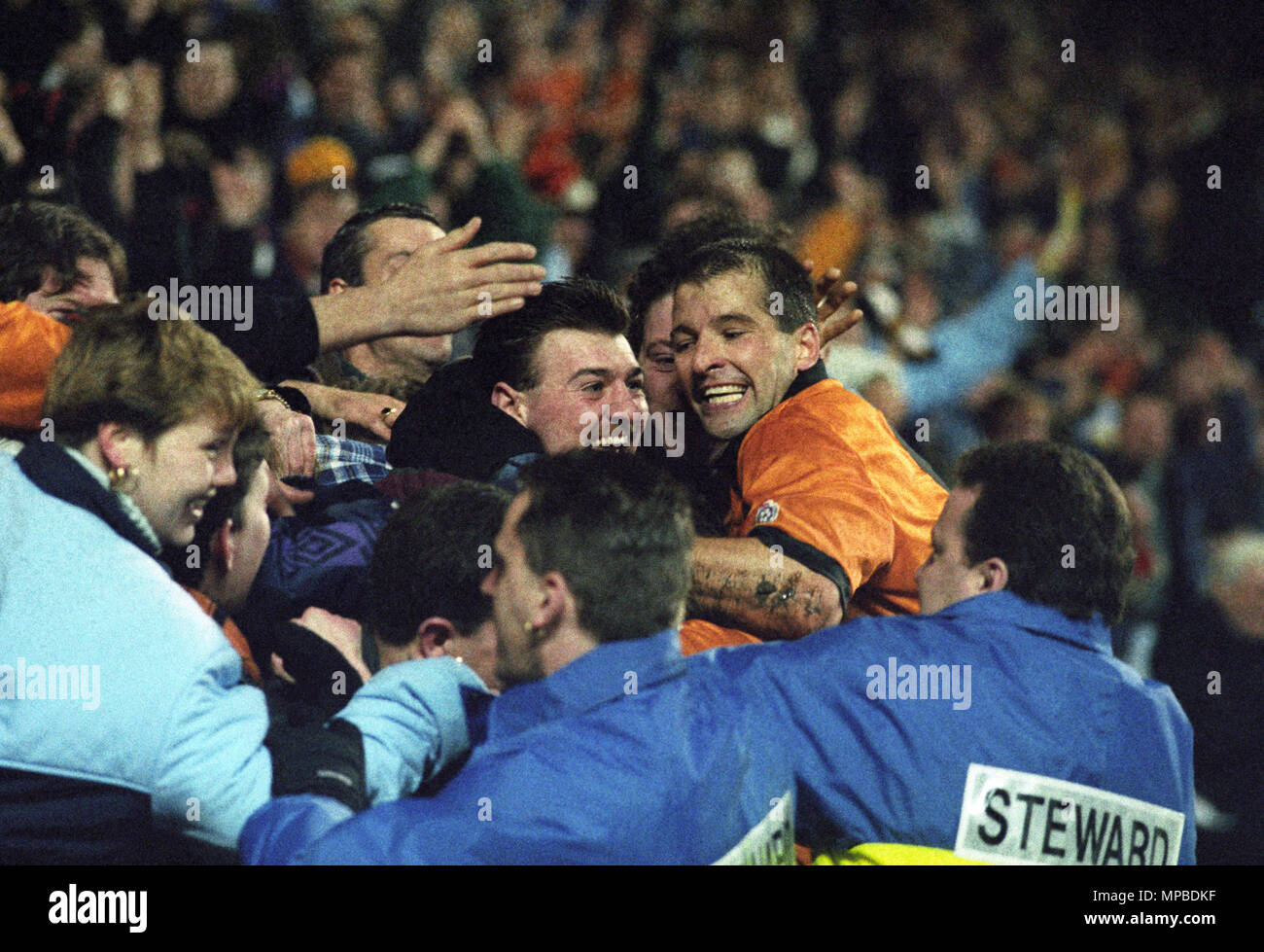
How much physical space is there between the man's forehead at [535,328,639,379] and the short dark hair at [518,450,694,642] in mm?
1067

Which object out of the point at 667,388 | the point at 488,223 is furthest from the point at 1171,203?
the point at 667,388

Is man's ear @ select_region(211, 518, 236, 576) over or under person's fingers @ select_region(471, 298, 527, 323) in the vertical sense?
under

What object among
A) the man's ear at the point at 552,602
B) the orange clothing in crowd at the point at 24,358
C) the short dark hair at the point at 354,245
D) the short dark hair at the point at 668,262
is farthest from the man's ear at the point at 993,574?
the short dark hair at the point at 354,245

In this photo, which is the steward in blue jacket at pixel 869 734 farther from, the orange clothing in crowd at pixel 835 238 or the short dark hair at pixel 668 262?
the orange clothing in crowd at pixel 835 238

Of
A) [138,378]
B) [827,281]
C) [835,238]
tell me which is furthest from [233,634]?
[835,238]

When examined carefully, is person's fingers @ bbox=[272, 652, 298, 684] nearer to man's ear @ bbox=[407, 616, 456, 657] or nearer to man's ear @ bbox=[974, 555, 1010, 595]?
man's ear @ bbox=[407, 616, 456, 657]

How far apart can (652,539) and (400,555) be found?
0.54 metres

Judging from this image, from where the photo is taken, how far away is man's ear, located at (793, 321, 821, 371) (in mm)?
3430

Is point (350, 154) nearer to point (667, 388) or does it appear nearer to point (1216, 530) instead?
point (667, 388)

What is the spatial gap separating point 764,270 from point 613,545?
4.56 ft

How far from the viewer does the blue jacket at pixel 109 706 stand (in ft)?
7.22

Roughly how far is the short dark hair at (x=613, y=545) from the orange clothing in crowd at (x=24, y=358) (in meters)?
1.12

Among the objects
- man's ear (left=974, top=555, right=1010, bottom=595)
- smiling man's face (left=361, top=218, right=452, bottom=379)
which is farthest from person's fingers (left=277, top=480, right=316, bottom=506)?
man's ear (left=974, top=555, right=1010, bottom=595)

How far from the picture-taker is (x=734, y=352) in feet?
11.1
